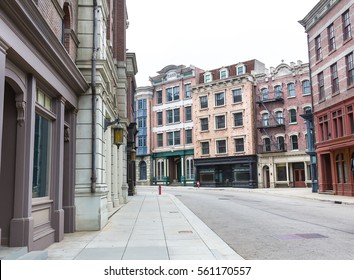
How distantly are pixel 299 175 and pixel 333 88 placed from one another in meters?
15.6

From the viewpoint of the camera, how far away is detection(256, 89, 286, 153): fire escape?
4097 centimetres

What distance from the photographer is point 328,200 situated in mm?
21688

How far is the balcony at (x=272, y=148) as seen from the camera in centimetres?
4040

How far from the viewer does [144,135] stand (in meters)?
53.6

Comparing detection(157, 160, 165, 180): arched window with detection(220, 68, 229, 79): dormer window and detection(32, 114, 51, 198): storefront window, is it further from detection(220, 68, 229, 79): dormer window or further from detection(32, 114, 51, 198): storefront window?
detection(32, 114, 51, 198): storefront window

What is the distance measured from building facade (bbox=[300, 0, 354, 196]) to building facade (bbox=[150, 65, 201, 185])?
71.4 feet

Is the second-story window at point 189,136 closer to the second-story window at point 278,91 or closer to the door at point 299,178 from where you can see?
the second-story window at point 278,91

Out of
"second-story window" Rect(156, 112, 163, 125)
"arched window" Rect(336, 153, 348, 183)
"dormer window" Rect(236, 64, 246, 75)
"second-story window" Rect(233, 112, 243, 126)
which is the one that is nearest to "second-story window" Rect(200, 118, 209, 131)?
"second-story window" Rect(233, 112, 243, 126)

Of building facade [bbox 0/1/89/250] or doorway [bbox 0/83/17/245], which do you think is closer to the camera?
building facade [bbox 0/1/89/250]

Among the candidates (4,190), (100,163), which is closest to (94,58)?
(100,163)

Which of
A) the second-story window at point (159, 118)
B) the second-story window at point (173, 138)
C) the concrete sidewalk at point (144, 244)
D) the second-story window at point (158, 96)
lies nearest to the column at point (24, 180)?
the concrete sidewalk at point (144, 244)

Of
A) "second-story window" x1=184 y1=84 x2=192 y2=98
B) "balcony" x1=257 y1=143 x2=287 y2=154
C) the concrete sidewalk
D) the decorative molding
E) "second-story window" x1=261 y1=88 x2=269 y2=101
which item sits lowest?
the concrete sidewalk

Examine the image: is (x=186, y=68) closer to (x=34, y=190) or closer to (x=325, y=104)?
(x=325, y=104)

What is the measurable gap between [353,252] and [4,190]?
268 inches
